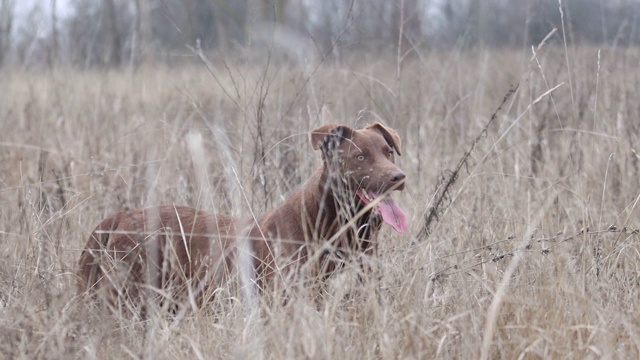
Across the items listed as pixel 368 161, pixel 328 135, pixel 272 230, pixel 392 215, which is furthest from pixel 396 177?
pixel 272 230

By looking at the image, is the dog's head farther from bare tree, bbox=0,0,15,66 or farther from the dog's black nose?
bare tree, bbox=0,0,15,66

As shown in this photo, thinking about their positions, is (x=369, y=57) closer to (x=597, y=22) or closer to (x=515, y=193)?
(x=597, y=22)

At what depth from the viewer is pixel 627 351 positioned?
3.37m

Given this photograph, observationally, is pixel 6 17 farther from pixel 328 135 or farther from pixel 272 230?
pixel 272 230

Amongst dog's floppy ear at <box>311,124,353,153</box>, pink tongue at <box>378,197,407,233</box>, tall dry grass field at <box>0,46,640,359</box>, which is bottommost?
tall dry grass field at <box>0,46,640,359</box>

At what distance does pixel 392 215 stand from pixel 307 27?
5.05 metres

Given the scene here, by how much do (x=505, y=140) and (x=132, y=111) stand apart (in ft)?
13.7

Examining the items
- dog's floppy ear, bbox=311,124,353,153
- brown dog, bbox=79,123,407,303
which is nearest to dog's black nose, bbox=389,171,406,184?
brown dog, bbox=79,123,407,303

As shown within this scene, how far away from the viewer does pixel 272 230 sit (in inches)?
174

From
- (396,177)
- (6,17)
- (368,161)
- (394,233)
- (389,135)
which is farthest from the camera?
(6,17)

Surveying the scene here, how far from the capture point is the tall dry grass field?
330 centimetres

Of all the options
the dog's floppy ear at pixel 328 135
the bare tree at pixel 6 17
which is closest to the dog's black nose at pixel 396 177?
the dog's floppy ear at pixel 328 135

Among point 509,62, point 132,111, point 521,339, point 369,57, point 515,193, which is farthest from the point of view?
point 509,62

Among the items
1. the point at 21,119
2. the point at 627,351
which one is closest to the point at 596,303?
the point at 627,351
